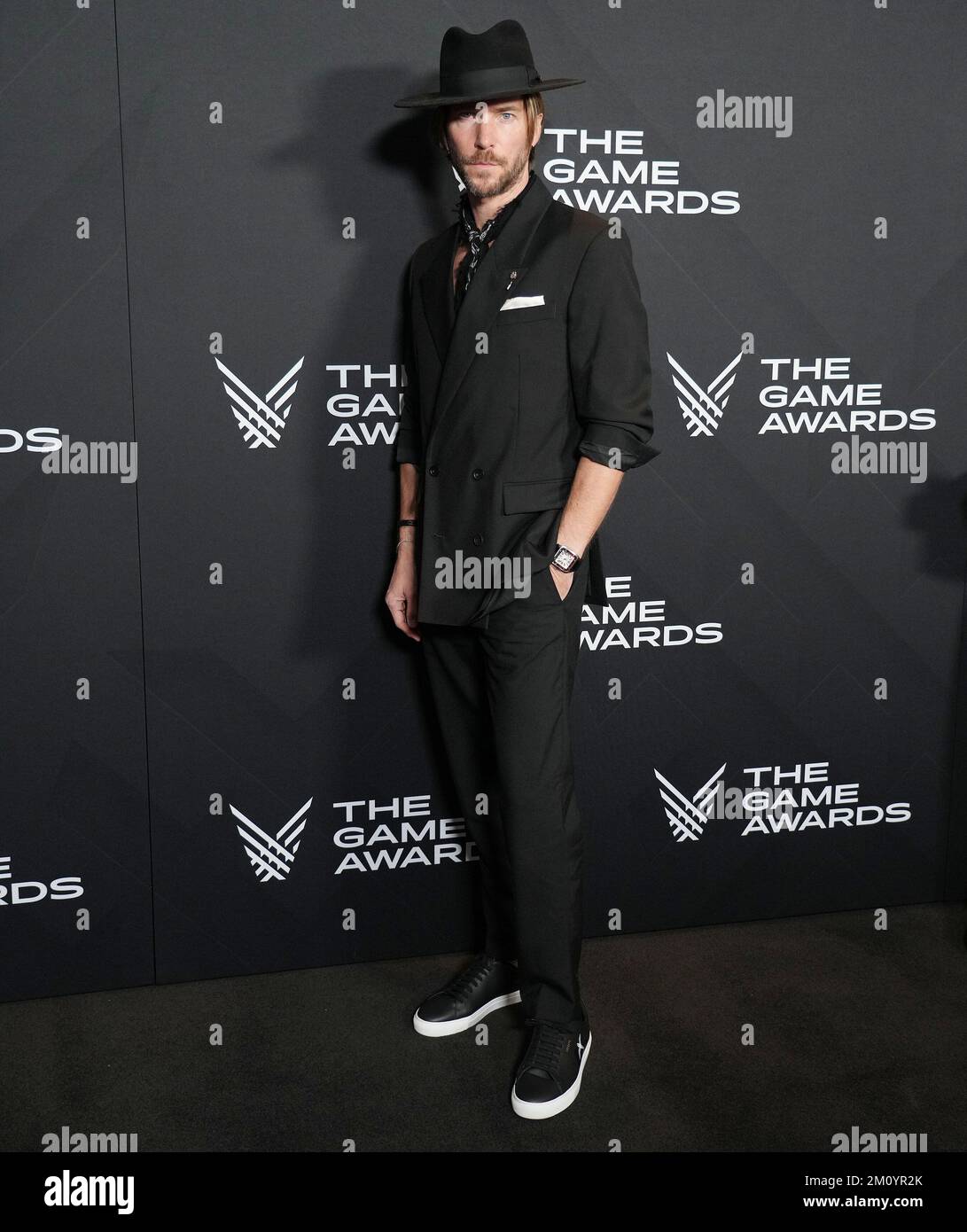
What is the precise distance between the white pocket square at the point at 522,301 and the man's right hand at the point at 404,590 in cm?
59

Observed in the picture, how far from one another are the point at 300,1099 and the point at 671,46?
2460 millimetres

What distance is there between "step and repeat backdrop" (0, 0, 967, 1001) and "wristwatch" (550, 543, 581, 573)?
1.92 ft

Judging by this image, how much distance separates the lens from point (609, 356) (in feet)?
7.28

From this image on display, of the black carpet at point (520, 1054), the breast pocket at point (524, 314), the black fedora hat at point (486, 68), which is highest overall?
the black fedora hat at point (486, 68)

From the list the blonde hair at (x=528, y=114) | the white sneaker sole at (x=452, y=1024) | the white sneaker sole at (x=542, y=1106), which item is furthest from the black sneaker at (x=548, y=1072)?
the blonde hair at (x=528, y=114)

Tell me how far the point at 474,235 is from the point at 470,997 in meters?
1.66

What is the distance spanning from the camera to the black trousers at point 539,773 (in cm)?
230

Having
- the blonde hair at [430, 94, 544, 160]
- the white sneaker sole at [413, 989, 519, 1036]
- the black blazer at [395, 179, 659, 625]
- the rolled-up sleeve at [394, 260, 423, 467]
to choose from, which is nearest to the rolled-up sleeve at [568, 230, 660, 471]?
the black blazer at [395, 179, 659, 625]

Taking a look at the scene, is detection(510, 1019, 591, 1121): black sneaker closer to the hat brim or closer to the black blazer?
the black blazer

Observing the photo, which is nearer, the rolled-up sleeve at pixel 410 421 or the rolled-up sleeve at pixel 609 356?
the rolled-up sleeve at pixel 609 356

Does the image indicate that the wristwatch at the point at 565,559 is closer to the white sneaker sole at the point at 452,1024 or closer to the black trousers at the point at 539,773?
the black trousers at the point at 539,773

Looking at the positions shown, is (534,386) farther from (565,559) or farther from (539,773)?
(539,773)
